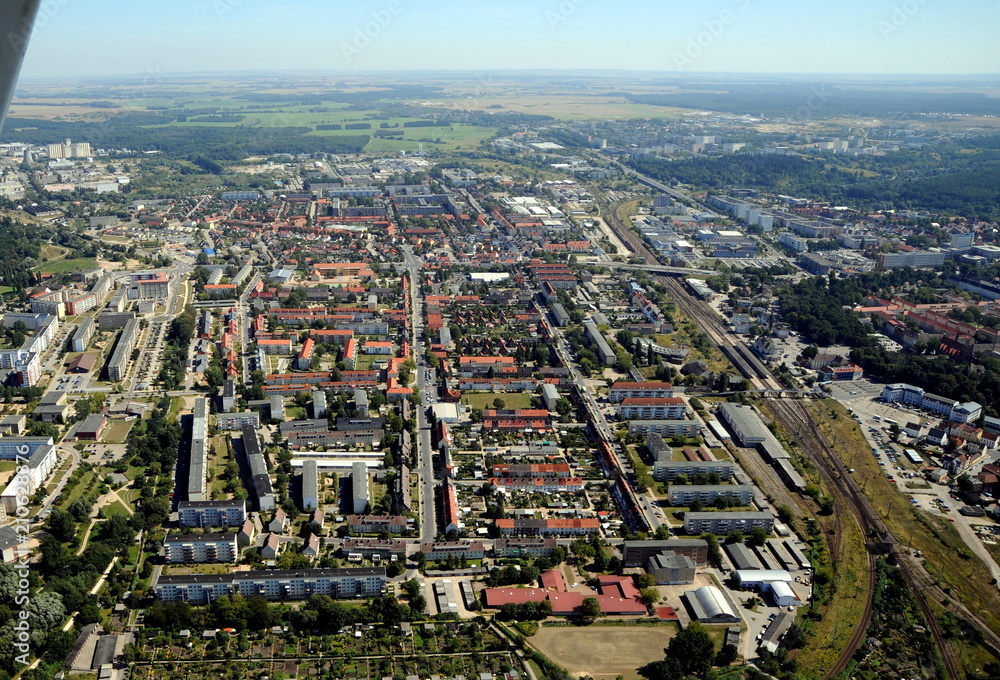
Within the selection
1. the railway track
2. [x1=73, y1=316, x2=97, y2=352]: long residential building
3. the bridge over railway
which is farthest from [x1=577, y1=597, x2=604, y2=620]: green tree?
the bridge over railway

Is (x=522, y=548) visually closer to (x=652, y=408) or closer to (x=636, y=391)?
(x=652, y=408)

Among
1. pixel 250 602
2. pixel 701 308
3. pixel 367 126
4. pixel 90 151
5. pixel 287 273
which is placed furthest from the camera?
pixel 367 126

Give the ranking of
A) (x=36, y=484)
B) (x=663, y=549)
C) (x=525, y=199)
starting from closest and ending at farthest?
(x=663, y=549), (x=36, y=484), (x=525, y=199)

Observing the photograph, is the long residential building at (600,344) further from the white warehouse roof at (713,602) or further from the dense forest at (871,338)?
the white warehouse roof at (713,602)

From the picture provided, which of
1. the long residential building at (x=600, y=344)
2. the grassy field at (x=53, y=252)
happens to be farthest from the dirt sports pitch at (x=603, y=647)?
the grassy field at (x=53, y=252)

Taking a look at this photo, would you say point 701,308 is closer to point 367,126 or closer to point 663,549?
point 663,549

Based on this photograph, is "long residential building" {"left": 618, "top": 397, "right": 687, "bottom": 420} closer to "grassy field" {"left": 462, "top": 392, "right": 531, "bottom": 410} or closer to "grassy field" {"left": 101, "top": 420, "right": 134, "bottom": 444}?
"grassy field" {"left": 462, "top": 392, "right": 531, "bottom": 410}

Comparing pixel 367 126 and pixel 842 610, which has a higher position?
pixel 367 126

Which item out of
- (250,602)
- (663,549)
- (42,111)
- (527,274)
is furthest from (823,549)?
(42,111)
